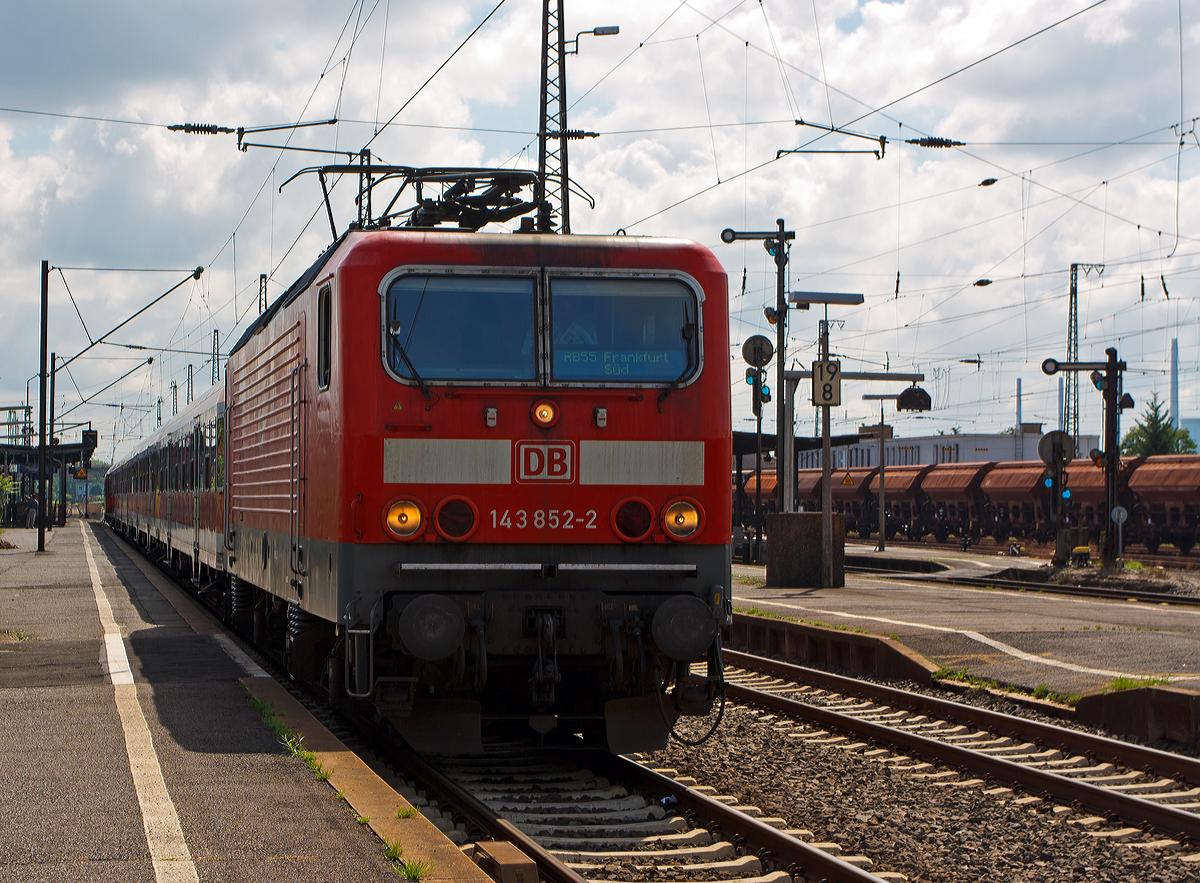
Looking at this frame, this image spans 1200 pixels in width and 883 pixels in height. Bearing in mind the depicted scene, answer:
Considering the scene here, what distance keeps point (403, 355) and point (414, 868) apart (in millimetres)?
3385

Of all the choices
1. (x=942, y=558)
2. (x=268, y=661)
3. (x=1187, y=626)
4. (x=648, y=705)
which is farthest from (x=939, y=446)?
(x=648, y=705)

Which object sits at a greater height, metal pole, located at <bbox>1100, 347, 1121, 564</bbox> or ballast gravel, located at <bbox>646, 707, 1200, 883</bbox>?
metal pole, located at <bbox>1100, 347, 1121, 564</bbox>

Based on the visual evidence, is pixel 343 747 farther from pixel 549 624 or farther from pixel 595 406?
pixel 595 406

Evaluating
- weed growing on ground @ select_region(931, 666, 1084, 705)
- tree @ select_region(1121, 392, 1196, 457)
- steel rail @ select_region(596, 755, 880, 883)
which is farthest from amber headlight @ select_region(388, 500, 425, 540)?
tree @ select_region(1121, 392, 1196, 457)

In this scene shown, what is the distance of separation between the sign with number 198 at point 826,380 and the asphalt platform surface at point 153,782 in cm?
1447

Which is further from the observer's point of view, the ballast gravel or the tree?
the tree

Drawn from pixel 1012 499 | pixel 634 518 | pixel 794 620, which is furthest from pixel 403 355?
pixel 1012 499

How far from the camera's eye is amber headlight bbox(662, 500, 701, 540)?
7762mm

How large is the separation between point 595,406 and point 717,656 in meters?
1.68

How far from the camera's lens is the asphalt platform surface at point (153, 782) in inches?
207

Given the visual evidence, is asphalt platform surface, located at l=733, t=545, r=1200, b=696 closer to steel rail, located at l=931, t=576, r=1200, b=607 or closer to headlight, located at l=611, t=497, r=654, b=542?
steel rail, located at l=931, t=576, r=1200, b=607

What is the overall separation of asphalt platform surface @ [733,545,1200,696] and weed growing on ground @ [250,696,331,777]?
6.58 m

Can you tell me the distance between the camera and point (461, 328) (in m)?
7.75

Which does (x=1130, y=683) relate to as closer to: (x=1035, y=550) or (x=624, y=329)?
(x=624, y=329)
